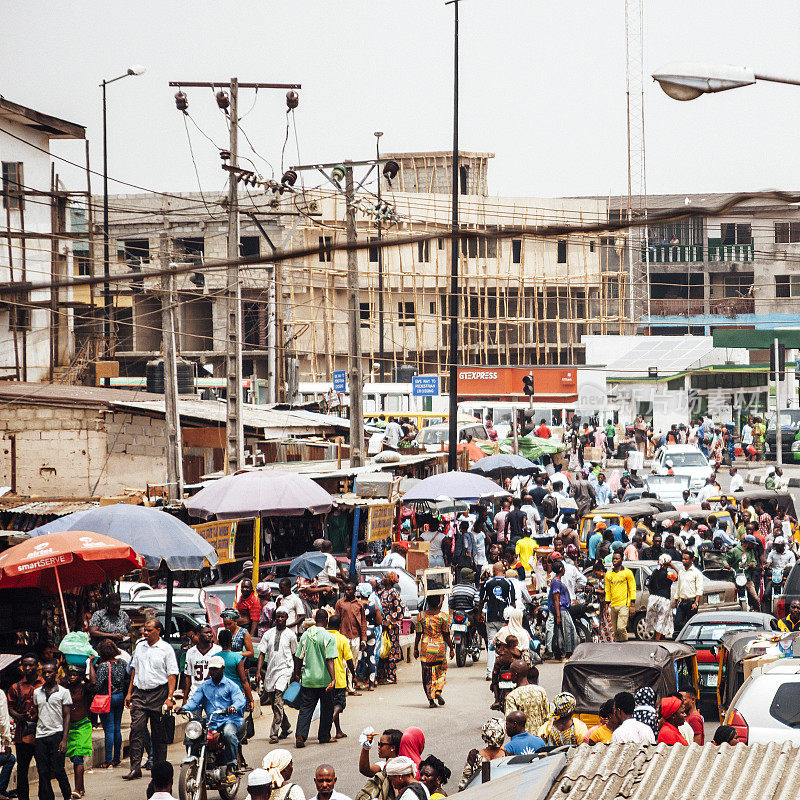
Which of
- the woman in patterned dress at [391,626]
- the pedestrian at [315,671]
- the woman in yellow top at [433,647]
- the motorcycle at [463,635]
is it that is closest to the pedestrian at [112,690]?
the pedestrian at [315,671]

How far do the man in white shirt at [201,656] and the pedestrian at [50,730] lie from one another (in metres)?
1.11

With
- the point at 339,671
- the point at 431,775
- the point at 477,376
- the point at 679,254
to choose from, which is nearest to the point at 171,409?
the point at 339,671

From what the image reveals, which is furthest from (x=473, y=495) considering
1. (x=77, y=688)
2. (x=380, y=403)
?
(x=380, y=403)

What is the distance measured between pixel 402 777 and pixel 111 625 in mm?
5739

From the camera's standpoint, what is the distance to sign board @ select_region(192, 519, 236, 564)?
16.7m

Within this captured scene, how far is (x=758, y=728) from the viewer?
362 inches

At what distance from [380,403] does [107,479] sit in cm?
2638

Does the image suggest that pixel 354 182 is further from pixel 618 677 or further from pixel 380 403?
pixel 380 403

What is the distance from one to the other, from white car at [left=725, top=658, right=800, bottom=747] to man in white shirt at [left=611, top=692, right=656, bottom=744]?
30.3 inches

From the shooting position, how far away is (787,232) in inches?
3162

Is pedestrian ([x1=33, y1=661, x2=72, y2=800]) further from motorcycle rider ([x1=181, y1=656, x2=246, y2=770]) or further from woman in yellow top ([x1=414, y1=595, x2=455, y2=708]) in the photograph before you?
woman in yellow top ([x1=414, y1=595, x2=455, y2=708])

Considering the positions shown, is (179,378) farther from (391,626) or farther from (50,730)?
(50,730)

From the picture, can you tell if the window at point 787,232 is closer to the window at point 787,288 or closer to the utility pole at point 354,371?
the window at point 787,288

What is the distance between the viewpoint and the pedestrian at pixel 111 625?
40.0 feet
